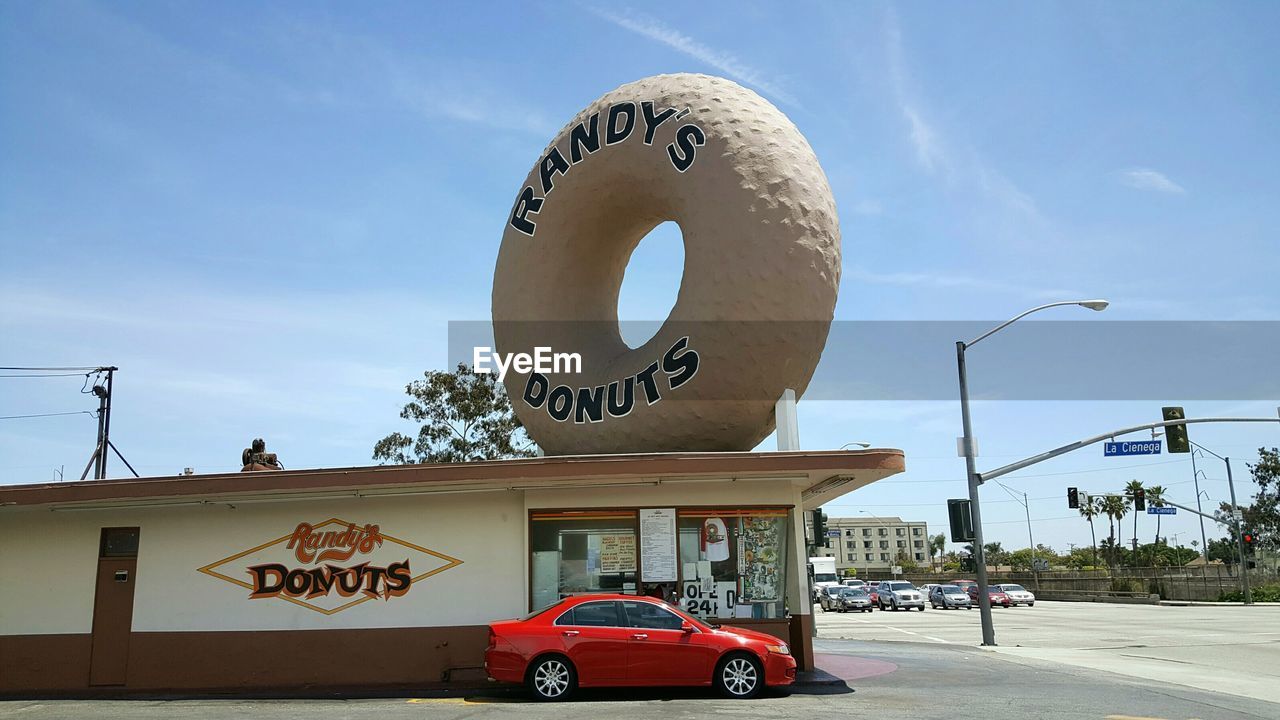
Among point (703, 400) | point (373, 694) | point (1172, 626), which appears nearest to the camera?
point (373, 694)

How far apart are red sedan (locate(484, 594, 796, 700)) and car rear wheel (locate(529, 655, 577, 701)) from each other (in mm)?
12

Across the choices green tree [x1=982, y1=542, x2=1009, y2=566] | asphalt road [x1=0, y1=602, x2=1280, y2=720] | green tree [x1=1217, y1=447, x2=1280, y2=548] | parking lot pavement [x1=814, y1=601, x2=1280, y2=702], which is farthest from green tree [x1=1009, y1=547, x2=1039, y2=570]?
asphalt road [x1=0, y1=602, x2=1280, y2=720]

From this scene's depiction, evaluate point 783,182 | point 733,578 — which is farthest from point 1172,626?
point 783,182

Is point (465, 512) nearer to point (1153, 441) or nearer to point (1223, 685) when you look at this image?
point (1223, 685)

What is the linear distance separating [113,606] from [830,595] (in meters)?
38.2

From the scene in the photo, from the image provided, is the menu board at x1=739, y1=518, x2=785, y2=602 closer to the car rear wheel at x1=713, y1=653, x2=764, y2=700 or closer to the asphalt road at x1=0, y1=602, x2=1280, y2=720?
the asphalt road at x1=0, y1=602, x2=1280, y2=720

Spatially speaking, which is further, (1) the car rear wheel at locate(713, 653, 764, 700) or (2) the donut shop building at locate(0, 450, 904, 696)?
(2) the donut shop building at locate(0, 450, 904, 696)

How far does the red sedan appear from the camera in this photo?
11227mm

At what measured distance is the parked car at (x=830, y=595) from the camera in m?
46.1

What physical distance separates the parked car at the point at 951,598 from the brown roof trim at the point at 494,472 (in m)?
36.5

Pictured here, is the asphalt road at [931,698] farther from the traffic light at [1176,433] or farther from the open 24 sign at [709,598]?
the traffic light at [1176,433]

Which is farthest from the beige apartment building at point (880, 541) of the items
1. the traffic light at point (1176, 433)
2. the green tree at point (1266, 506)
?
the traffic light at point (1176, 433)

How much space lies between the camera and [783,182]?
13281 mm

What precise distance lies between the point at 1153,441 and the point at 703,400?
1737 cm
